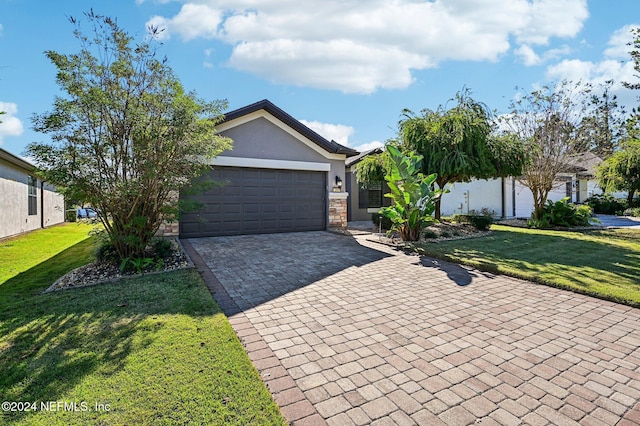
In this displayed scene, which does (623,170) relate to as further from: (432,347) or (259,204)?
(432,347)

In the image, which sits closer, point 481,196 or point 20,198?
point 20,198

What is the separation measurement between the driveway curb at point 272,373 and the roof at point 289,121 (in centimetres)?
772

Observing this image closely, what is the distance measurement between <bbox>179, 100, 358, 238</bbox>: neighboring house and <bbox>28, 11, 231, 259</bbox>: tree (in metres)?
3.94

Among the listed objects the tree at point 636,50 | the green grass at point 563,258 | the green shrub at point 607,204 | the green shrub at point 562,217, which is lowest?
the green grass at point 563,258

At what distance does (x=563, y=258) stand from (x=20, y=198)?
20.0 meters

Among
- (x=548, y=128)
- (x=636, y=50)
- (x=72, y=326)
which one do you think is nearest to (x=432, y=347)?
(x=72, y=326)

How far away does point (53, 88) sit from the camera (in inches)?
247

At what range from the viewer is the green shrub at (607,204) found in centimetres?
2267

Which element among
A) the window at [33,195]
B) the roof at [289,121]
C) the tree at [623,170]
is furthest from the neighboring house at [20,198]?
the tree at [623,170]

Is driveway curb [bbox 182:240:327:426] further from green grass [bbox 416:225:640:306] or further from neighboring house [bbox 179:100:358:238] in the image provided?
neighboring house [bbox 179:100:358:238]

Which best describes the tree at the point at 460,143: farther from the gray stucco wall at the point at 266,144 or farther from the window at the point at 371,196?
the window at the point at 371,196

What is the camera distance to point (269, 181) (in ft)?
40.4

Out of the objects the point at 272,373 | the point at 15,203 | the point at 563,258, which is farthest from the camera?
the point at 15,203

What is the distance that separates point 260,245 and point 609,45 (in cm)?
1536
